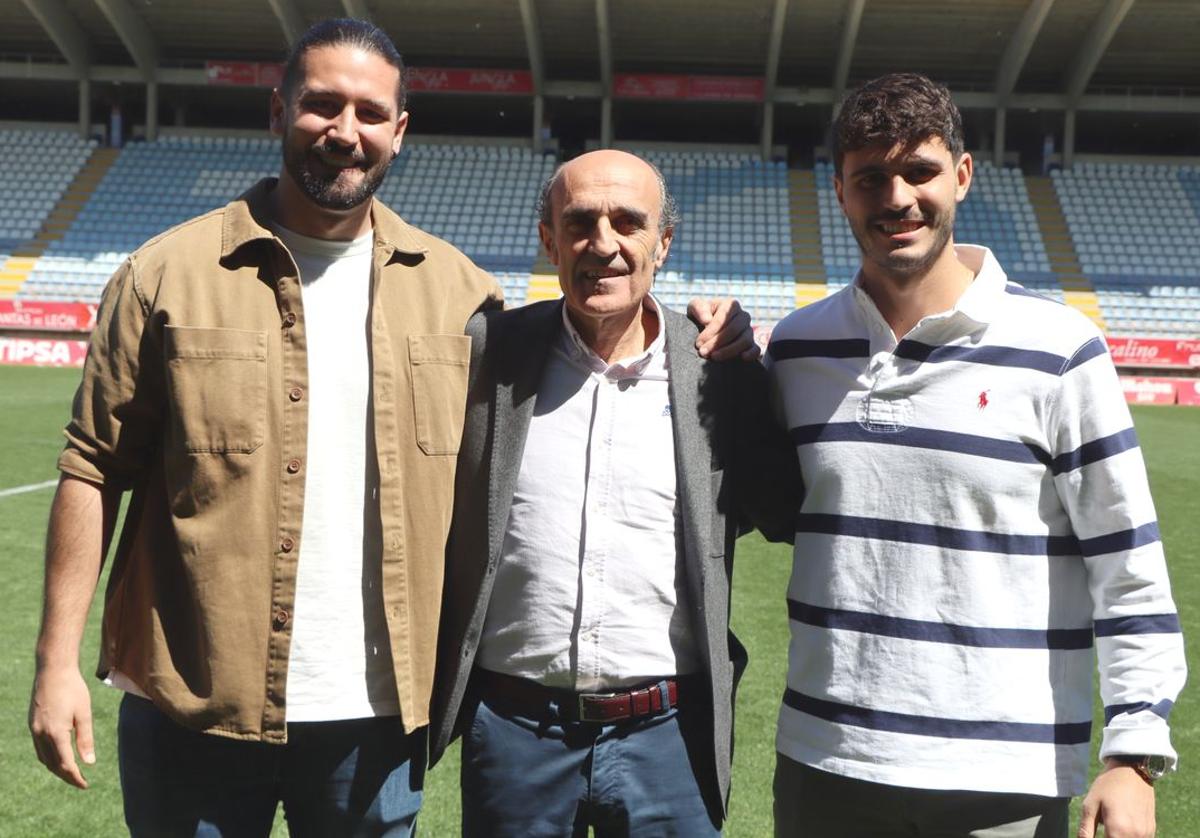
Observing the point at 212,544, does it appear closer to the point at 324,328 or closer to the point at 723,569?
A: the point at 324,328

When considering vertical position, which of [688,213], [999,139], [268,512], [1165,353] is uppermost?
[999,139]

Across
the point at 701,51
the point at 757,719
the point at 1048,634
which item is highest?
the point at 701,51

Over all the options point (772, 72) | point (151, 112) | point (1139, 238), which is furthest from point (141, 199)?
point (1139, 238)

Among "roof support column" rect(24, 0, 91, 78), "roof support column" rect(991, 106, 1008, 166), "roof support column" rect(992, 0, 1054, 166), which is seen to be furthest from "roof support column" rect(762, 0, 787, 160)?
"roof support column" rect(24, 0, 91, 78)

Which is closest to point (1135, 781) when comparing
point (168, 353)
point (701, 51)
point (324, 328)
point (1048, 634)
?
point (1048, 634)

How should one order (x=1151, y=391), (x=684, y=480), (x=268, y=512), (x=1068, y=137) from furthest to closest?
(x=1068, y=137) → (x=1151, y=391) → (x=684, y=480) → (x=268, y=512)

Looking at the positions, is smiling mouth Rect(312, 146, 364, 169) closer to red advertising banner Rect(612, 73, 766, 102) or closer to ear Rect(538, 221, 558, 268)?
ear Rect(538, 221, 558, 268)

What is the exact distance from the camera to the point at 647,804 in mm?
2291

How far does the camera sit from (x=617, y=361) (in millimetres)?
2445

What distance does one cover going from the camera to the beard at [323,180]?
230 cm

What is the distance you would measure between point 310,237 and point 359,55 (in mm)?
382

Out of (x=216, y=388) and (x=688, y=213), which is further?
(x=688, y=213)

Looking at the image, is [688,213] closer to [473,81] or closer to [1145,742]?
[473,81]

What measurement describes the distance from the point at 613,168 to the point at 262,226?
72cm
